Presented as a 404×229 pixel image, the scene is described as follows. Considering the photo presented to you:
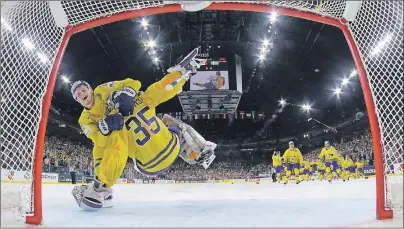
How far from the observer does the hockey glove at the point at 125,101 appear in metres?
A: 2.36

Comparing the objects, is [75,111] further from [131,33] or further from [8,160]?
[8,160]

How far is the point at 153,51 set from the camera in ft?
41.9

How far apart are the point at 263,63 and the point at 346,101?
7405mm

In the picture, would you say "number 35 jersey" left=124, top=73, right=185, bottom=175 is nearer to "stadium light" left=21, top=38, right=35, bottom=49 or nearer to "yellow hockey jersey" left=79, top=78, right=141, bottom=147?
"yellow hockey jersey" left=79, top=78, right=141, bottom=147

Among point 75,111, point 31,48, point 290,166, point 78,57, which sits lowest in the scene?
point 290,166

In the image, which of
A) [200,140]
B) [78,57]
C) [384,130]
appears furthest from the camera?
[78,57]

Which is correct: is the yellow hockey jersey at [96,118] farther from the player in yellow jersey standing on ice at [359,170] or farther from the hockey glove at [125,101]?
the player in yellow jersey standing on ice at [359,170]

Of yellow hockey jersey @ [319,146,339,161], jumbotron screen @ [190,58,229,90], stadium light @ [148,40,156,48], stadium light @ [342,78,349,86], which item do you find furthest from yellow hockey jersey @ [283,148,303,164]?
stadium light @ [342,78,349,86]

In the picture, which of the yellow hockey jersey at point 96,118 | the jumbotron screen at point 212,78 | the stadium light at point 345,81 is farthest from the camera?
the stadium light at point 345,81

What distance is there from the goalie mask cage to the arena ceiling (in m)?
8.14

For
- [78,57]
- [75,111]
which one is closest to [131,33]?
[78,57]

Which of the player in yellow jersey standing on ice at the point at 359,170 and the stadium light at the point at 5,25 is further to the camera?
the player in yellow jersey standing on ice at the point at 359,170

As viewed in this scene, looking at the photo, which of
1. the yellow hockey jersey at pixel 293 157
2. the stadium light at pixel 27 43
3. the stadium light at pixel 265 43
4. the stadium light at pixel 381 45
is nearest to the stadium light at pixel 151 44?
the stadium light at pixel 265 43

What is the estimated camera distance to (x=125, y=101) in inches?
93.0
